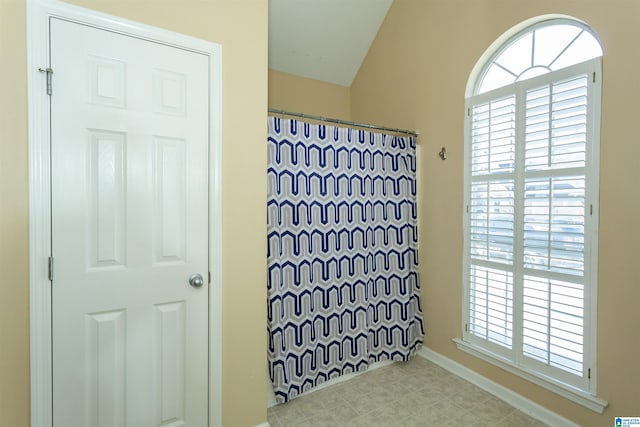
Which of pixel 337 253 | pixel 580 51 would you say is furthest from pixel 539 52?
pixel 337 253

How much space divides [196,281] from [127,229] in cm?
39

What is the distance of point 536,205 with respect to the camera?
1865 millimetres

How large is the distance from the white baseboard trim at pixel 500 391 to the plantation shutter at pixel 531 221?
220 mm

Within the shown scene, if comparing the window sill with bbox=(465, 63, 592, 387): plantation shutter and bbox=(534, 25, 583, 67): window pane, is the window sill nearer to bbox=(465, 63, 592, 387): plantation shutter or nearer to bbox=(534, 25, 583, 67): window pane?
bbox=(465, 63, 592, 387): plantation shutter

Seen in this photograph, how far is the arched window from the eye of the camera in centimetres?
167

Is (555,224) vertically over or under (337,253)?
over

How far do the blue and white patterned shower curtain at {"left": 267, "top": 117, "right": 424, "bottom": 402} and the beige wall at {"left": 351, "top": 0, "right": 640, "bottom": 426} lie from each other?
7.9 inches

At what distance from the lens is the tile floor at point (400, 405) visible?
183cm

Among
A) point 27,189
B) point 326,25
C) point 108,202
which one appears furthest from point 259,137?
point 326,25

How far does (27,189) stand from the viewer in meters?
1.20

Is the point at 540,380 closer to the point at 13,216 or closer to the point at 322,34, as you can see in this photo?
the point at 13,216

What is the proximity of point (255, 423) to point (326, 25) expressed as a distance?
3118mm

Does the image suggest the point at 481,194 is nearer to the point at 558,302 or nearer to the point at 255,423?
the point at 558,302

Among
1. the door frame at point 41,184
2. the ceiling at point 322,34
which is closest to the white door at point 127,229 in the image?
the door frame at point 41,184
